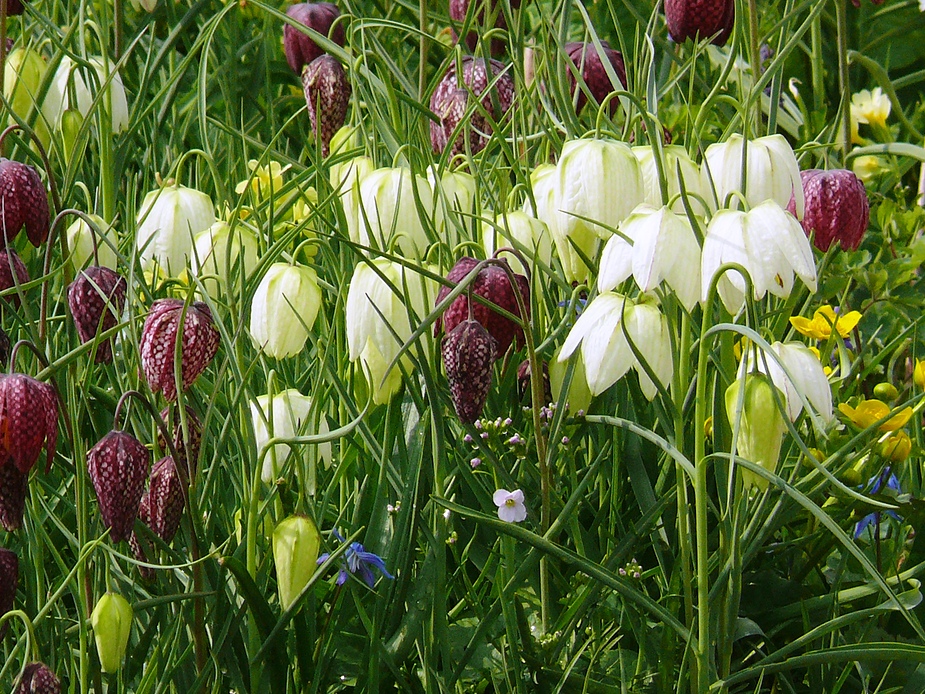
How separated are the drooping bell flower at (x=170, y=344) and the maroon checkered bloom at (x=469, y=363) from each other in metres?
0.22

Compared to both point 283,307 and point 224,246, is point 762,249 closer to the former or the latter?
point 283,307

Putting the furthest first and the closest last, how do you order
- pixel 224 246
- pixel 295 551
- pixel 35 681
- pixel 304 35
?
pixel 304 35 → pixel 224 246 → pixel 295 551 → pixel 35 681

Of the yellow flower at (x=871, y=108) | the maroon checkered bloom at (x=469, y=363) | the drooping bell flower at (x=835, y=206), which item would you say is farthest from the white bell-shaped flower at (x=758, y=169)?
the yellow flower at (x=871, y=108)

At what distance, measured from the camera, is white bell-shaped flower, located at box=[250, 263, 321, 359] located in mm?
1131

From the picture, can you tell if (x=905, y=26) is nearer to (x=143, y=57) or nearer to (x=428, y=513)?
(x=143, y=57)

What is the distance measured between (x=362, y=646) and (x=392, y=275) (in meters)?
0.38

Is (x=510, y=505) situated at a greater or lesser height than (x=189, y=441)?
lesser

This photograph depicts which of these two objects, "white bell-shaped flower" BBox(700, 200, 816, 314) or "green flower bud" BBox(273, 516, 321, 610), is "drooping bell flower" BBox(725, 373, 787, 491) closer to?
"white bell-shaped flower" BBox(700, 200, 816, 314)

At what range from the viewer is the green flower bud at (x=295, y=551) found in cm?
98

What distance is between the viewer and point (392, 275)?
3.66 feet

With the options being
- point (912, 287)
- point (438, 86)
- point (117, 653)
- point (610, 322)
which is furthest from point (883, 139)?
point (117, 653)

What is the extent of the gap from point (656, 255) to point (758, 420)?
0.16 m

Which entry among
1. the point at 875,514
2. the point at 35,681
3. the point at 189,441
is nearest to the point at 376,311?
the point at 189,441

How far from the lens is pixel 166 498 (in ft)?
3.25
